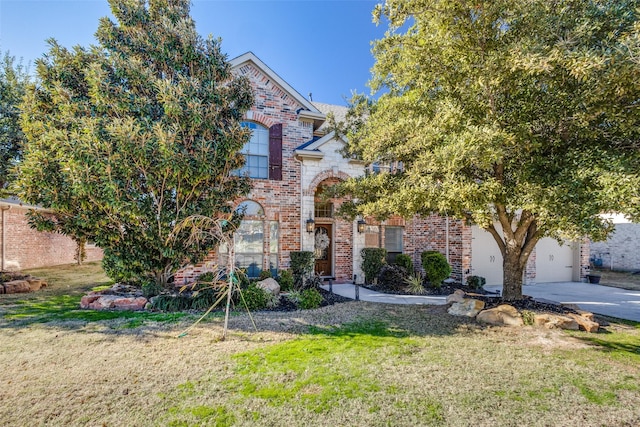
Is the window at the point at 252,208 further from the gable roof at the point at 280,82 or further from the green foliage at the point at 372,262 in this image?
the green foliage at the point at 372,262

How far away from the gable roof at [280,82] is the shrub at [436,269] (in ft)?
21.8

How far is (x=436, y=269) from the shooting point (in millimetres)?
10688

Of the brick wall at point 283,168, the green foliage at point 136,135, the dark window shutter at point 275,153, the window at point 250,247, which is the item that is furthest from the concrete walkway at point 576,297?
the green foliage at point 136,135

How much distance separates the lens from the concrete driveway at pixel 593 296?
26.2ft

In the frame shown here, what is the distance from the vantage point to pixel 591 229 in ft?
15.3

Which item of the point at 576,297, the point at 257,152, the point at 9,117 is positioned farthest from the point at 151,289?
the point at 576,297

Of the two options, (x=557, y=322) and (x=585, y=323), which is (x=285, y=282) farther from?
(x=585, y=323)

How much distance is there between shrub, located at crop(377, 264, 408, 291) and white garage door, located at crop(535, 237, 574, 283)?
243 inches

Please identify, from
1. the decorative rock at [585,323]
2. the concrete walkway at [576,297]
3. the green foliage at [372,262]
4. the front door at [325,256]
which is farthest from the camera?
the front door at [325,256]

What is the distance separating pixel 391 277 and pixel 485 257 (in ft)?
13.9

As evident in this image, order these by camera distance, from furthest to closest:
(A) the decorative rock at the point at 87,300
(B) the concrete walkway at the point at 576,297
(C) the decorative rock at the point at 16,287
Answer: (C) the decorative rock at the point at 16,287
(B) the concrete walkway at the point at 576,297
(A) the decorative rock at the point at 87,300

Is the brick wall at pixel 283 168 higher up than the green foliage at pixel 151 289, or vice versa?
the brick wall at pixel 283 168

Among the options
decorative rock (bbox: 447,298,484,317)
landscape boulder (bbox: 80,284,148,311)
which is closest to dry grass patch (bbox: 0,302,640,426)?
decorative rock (bbox: 447,298,484,317)

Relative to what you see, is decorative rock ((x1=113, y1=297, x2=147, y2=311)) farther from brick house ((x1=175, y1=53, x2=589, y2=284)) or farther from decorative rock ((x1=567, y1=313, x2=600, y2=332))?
decorative rock ((x1=567, y1=313, x2=600, y2=332))
